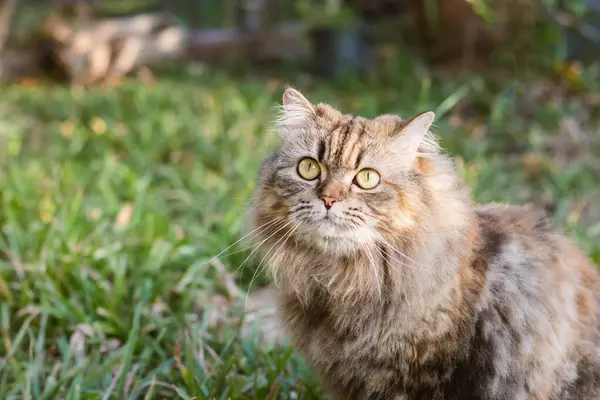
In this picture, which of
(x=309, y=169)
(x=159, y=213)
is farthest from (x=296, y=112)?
(x=159, y=213)

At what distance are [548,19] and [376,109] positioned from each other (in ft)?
5.11

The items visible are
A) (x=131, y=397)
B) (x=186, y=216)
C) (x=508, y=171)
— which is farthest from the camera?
(x=508, y=171)

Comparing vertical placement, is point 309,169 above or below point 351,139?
below

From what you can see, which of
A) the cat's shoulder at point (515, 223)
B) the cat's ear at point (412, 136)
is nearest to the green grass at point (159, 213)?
the cat's ear at point (412, 136)

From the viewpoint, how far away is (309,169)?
6.02ft

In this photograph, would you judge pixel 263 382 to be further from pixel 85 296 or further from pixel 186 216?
pixel 186 216

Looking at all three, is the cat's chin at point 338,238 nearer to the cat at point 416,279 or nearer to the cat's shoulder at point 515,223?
the cat at point 416,279

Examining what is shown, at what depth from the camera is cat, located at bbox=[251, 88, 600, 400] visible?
172cm

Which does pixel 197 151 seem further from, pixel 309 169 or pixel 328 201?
pixel 328 201

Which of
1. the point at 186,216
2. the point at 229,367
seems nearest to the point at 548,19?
the point at 186,216

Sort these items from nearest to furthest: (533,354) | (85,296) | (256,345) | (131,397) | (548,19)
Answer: (533,354) → (131,397) → (256,345) → (85,296) → (548,19)

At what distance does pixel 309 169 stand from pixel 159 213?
6.03 feet

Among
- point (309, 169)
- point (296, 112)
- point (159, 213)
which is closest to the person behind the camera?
point (309, 169)

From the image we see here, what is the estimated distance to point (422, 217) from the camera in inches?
69.9
